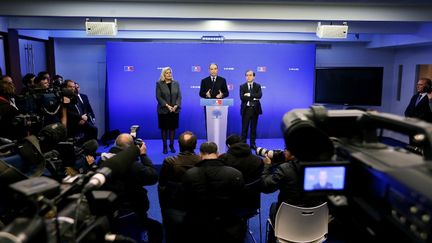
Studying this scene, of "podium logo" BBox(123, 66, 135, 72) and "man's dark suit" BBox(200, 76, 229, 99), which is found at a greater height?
"podium logo" BBox(123, 66, 135, 72)

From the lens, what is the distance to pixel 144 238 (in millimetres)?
3312

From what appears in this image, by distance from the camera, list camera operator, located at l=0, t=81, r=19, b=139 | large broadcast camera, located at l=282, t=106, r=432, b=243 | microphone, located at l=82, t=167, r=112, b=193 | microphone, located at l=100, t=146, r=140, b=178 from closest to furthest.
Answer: large broadcast camera, located at l=282, t=106, r=432, b=243
microphone, located at l=82, t=167, r=112, b=193
microphone, located at l=100, t=146, r=140, b=178
camera operator, located at l=0, t=81, r=19, b=139

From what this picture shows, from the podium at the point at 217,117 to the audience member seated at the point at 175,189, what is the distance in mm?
2412

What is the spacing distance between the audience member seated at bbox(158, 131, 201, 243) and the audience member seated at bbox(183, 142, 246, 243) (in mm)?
118

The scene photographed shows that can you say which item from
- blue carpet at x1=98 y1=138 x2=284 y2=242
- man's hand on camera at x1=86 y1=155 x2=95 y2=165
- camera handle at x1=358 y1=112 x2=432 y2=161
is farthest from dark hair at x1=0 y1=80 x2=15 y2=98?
camera handle at x1=358 y1=112 x2=432 y2=161

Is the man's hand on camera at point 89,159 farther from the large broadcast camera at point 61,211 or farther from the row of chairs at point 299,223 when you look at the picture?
the row of chairs at point 299,223

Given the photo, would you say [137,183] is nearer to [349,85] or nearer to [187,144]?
[187,144]

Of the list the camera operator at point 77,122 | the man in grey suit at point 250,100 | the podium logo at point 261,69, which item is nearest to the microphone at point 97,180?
the camera operator at point 77,122

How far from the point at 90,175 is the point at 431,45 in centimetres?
752

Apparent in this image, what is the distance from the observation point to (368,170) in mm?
1126

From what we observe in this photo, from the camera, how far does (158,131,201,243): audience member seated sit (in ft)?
8.84

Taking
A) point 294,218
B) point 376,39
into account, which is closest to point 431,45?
point 376,39

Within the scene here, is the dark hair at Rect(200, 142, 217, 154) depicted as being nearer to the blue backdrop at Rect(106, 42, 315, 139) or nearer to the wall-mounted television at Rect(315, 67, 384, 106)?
the blue backdrop at Rect(106, 42, 315, 139)

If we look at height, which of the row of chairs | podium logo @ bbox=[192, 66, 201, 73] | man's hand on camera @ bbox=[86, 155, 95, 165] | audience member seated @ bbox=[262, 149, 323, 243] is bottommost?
the row of chairs
